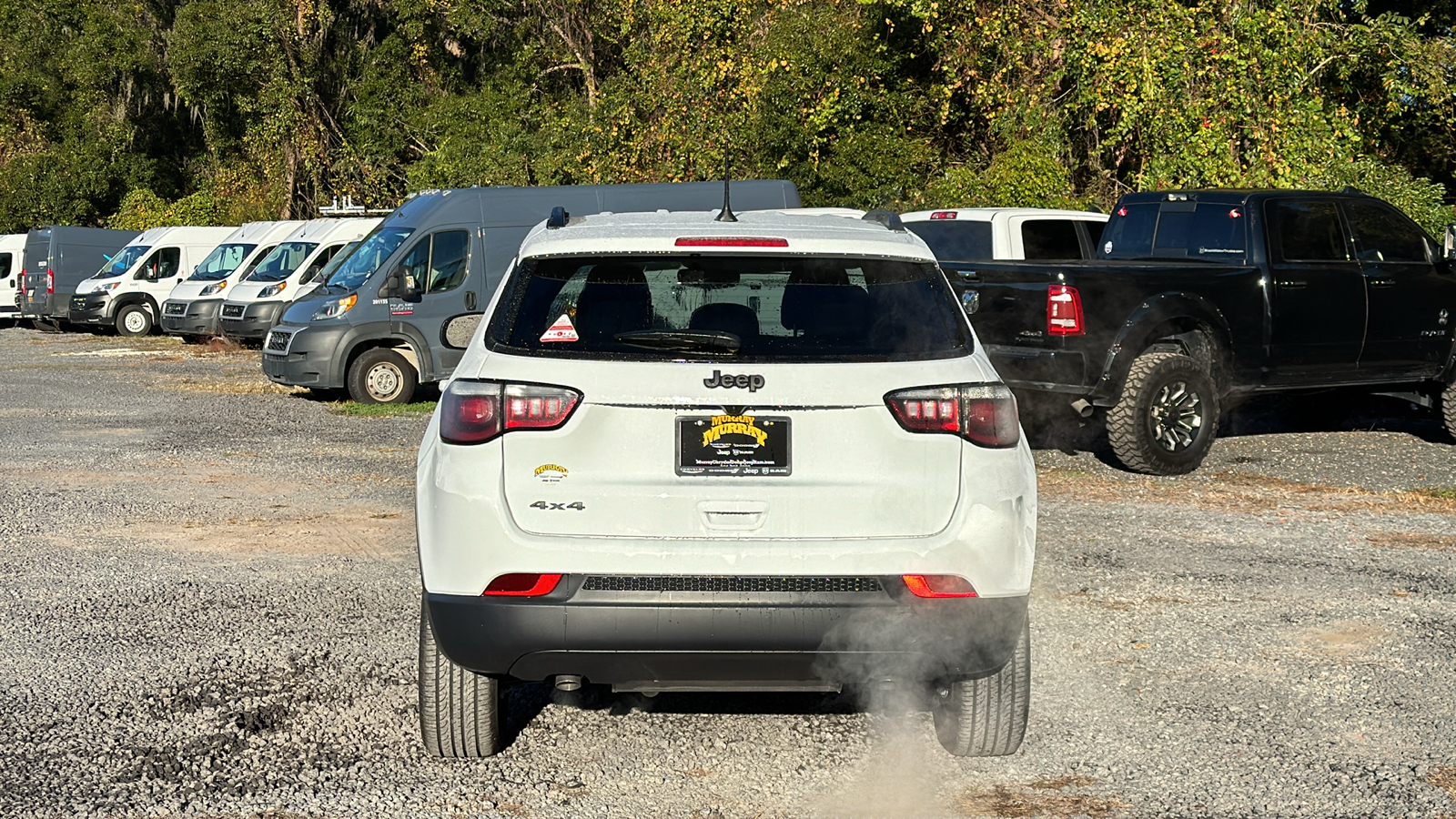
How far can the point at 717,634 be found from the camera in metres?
4.19

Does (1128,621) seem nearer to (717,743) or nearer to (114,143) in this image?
(717,743)

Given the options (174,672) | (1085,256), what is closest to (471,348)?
(174,672)

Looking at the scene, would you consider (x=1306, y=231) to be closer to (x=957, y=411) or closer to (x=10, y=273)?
(x=957, y=411)

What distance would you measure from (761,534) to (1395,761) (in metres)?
2.22

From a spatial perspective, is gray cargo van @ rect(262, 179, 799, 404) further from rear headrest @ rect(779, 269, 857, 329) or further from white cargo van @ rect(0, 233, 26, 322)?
white cargo van @ rect(0, 233, 26, 322)

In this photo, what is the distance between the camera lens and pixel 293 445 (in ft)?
42.5

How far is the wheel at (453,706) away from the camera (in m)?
4.67

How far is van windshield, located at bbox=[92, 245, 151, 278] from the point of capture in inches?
1203

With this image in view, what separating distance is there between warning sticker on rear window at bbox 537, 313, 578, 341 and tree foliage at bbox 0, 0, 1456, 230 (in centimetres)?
1478

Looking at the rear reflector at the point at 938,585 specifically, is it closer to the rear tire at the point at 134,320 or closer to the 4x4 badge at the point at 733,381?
the 4x4 badge at the point at 733,381

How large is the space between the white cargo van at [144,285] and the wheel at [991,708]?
27.3 meters

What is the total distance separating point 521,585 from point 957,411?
127 centimetres

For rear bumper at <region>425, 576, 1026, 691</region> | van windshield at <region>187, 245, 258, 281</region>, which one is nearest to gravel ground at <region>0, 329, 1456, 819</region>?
rear bumper at <region>425, 576, 1026, 691</region>

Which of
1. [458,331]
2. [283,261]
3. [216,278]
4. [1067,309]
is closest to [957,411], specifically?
[458,331]
